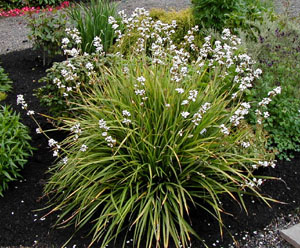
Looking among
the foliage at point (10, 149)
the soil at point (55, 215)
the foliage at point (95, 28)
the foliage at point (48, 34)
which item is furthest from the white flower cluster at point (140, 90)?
the foliage at point (48, 34)

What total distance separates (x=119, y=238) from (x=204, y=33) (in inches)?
148

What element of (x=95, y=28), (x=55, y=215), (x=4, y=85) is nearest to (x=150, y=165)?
(x=55, y=215)

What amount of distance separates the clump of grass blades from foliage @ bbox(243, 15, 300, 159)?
647 mm

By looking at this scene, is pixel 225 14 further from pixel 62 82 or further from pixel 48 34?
pixel 62 82

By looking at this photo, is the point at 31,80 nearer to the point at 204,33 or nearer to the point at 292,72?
the point at 204,33

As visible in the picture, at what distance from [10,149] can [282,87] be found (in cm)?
296

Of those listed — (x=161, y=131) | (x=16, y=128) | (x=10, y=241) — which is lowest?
(x=10, y=241)

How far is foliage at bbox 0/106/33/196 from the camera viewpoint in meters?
3.65

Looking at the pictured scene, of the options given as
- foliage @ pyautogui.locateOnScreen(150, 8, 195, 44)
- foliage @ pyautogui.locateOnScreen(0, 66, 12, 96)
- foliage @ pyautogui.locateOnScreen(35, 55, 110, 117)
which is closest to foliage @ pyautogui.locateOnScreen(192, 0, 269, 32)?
foliage @ pyautogui.locateOnScreen(150, 8, 195, 44)

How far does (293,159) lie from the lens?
13.6 ft

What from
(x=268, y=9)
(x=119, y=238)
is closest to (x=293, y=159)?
(x=119, y=238)

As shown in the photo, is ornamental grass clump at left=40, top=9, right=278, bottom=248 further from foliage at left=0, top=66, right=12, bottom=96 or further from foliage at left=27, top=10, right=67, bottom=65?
foliage at left=27, top=10, right=67, bottom=65

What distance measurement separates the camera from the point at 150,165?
3.26 meters

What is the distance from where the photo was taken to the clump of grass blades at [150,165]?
3.12 meters
